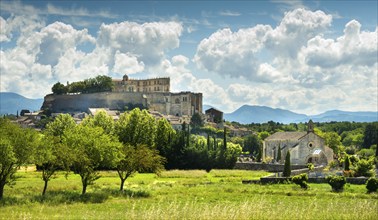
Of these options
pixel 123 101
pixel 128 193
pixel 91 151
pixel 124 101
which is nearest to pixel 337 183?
pixel 128 193

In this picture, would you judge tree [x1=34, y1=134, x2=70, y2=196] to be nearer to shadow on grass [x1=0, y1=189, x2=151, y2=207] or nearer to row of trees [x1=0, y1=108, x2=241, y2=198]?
row of trees [x1=0, y1=108, x2=241, y2=198]

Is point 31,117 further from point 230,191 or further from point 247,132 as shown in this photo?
point 230,191

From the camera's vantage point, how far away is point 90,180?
41094 mm

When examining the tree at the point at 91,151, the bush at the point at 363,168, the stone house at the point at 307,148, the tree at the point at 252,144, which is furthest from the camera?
the tree at the point at 252,144

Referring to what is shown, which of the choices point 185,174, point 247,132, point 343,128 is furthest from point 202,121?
point 185,174

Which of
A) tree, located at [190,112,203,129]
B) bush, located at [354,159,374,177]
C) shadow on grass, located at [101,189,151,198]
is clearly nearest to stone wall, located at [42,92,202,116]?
tree, located at [190,112,203,129]

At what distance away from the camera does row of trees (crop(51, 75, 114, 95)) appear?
187250 mm

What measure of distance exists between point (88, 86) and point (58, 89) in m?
11.2

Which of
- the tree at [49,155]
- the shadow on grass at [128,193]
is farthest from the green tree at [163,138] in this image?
the shadow on grass at [128,193]

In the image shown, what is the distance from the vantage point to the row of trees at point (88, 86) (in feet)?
614

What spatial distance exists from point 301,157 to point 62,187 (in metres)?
55.8

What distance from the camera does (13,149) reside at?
37000 mm

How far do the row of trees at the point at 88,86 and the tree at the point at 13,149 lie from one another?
148522 mm

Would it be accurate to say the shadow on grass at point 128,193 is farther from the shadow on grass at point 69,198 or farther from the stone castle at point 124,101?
the stone castle at point 124,101
